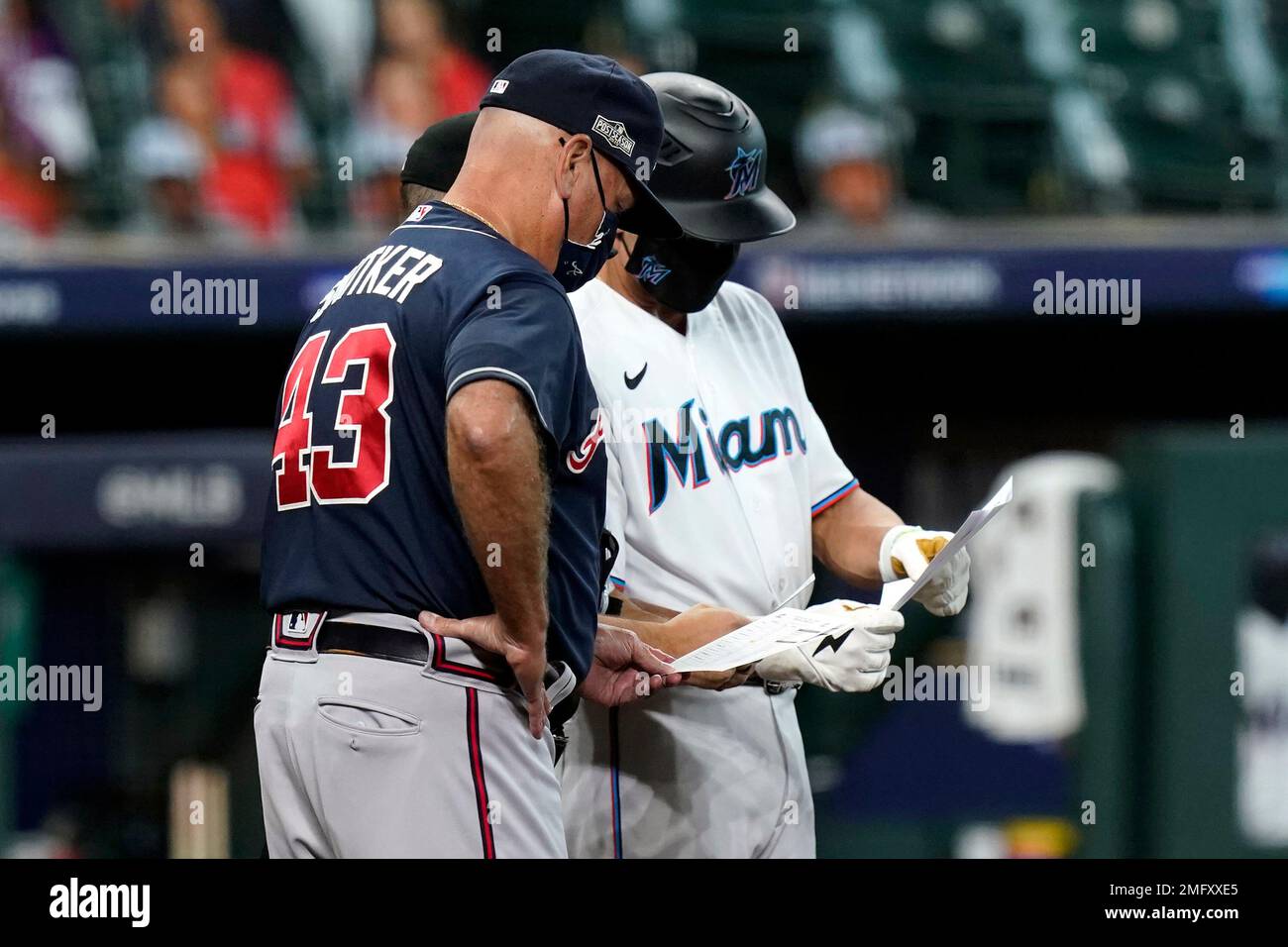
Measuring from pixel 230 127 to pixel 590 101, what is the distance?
416 cm

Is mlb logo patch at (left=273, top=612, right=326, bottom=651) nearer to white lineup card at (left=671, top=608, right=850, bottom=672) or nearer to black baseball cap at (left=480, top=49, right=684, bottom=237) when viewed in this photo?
white lineup card at (left=671, top=608, right=850, bottom=672)

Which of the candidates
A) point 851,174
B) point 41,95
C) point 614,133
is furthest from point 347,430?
point 41,95

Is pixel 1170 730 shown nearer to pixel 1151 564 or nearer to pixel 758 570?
pixel 1151 564

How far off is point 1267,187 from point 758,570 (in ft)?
13.5

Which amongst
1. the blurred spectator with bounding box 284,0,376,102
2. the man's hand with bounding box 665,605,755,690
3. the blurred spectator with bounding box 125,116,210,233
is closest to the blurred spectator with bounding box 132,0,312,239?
the blurred spectator with bounding box 125,116,210,233

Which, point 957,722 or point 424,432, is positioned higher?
point 424,432

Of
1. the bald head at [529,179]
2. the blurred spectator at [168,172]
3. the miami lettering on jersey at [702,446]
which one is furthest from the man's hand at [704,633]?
the blurred spectator at [168,172]

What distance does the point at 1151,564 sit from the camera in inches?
148

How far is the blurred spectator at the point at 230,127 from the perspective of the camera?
5.79 m

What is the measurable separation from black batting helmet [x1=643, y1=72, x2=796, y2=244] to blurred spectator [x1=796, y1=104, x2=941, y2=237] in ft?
10.3

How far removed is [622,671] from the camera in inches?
90.7

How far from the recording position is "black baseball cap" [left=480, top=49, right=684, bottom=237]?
83.3 inches

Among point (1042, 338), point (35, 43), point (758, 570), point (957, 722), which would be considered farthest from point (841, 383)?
point (758, 570)

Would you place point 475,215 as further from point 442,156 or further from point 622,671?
point 622,671
